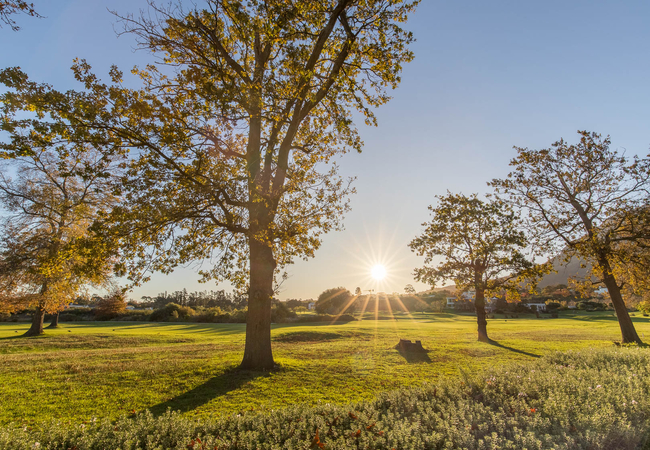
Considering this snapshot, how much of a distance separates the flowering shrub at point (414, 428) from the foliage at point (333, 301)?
→ 59.9 meters

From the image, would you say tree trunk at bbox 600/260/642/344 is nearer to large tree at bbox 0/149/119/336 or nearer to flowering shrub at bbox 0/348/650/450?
flowering shrub at bbox 0/348/650/450

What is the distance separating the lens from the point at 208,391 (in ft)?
29.8

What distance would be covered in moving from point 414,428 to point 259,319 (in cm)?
841

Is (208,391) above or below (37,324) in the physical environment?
above

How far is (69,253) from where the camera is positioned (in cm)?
1068

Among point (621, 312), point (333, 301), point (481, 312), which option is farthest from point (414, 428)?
point (333, 301)

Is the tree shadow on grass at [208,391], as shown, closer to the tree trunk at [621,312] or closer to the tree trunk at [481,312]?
the tree trunk at [481,312]

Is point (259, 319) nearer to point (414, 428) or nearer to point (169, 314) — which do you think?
point (414, 428)

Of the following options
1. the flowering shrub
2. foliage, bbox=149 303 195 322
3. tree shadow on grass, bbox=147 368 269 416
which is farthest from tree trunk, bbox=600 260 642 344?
foliage, bbox=149 303 195 322

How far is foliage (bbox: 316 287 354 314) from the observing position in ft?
210

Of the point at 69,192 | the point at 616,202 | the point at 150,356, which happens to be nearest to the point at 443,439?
the point at 150,356

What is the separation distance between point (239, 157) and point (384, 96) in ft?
23.3

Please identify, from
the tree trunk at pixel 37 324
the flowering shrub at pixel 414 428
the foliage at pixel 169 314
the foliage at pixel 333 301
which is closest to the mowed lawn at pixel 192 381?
the flowering shrub at pixel 414 428

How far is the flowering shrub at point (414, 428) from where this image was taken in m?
3.90
